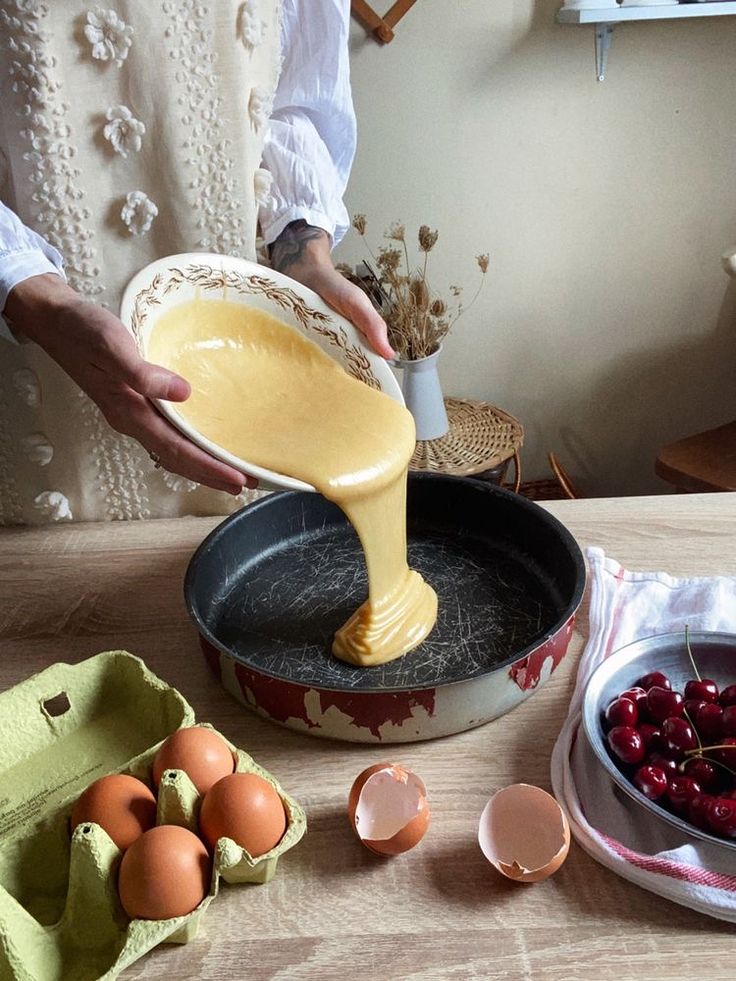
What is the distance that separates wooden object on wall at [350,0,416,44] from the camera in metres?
2.03

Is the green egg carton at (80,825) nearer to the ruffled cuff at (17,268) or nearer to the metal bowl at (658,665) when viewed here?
the metal bowl at (658,665)

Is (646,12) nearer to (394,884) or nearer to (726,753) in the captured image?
(726,753)

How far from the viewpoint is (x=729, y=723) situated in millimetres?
760

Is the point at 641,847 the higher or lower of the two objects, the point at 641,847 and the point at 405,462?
the lower

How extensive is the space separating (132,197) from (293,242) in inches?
9.2

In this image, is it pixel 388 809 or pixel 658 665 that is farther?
pixel 658 665

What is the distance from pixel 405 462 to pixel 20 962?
57 centimetres

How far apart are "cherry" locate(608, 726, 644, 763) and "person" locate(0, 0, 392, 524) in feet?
1.29

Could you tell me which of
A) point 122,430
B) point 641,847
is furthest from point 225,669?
point 641,847

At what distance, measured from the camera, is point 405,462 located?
972 millimetres

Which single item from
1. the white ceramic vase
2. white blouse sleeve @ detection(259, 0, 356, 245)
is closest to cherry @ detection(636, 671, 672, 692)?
white blouse sleeve @ detection(259, 0, 356, 245)

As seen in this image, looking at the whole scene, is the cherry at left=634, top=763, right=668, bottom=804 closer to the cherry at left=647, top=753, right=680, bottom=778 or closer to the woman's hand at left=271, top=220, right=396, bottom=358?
the cherry at left=647, top=753, right=680, bottom=778

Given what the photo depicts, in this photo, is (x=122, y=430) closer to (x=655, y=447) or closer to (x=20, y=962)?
(x=20, y=962)

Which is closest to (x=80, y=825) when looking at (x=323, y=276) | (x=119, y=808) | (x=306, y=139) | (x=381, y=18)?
(x=119, y=808)
